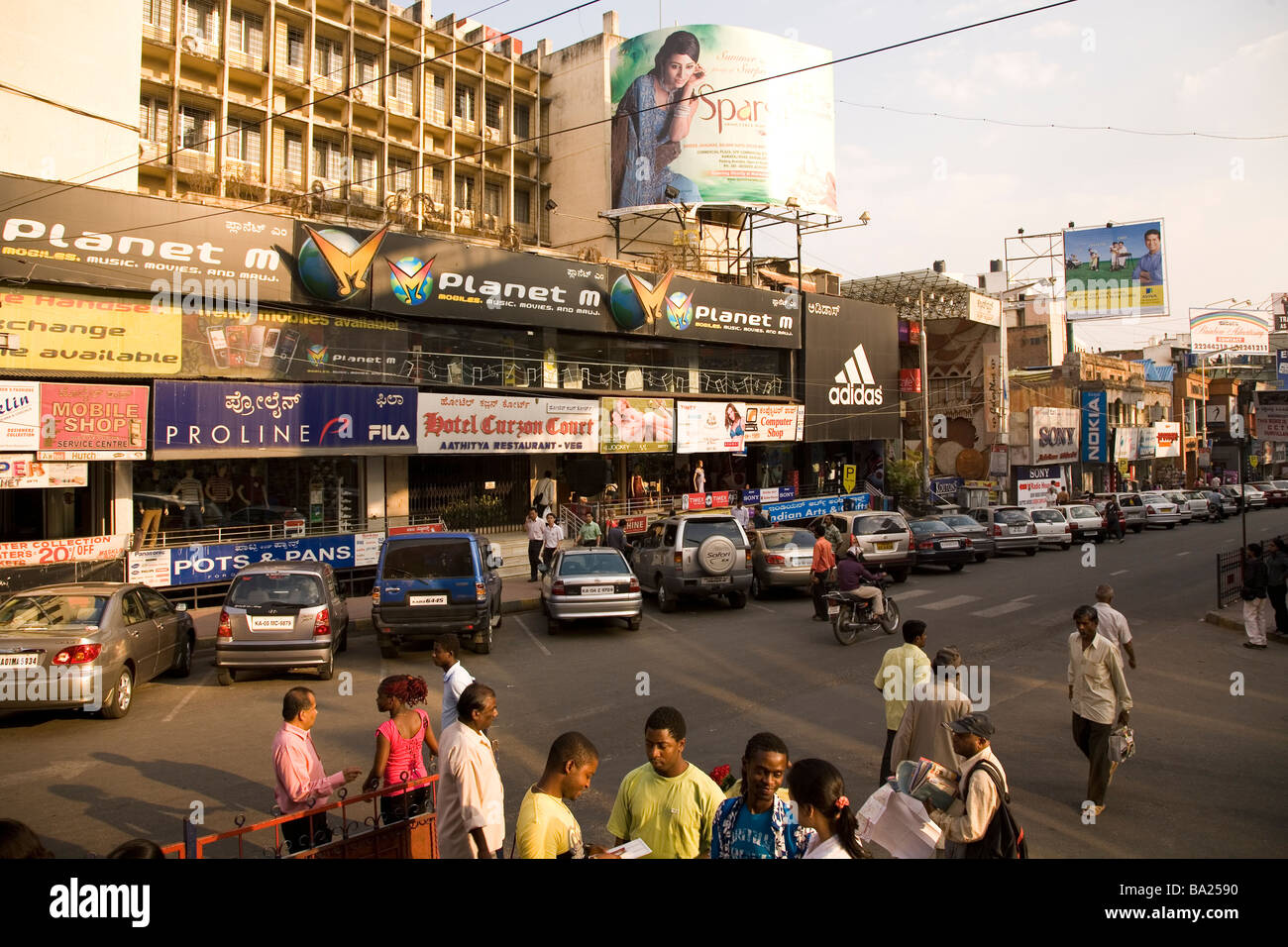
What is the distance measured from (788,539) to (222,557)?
11.4 m

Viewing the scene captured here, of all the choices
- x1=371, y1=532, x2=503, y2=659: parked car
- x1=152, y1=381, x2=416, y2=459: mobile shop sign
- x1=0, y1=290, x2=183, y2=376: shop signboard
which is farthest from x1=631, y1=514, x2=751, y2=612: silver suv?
x1=0, y1=290, x2=183, y2=376: shop signboard

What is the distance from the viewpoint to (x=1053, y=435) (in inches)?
1773

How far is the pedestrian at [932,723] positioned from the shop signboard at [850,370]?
2842 cm

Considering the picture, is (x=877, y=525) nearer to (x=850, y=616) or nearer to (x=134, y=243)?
(x=850, y=616)

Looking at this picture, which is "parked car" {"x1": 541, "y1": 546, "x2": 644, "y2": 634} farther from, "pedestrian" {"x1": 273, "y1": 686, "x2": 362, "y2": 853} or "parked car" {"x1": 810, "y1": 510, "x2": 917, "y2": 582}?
"pedestrian" {"x1": 273, "y1": 686, "x2": 362, "y2": 853}

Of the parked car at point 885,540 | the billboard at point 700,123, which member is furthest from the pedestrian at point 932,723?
the billboard at point 700,123

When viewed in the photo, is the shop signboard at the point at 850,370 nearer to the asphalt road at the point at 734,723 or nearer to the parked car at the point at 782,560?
the parked car at the point at 782,560

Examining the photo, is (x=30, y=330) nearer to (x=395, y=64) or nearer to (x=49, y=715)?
(x=49, y=715)

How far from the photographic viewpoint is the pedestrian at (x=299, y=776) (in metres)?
5.14

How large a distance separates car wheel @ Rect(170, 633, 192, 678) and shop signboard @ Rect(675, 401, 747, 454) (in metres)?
18.2

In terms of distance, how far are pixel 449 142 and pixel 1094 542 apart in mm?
28808

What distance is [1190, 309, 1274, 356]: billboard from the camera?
6334 cm

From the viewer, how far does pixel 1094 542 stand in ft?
99.3
